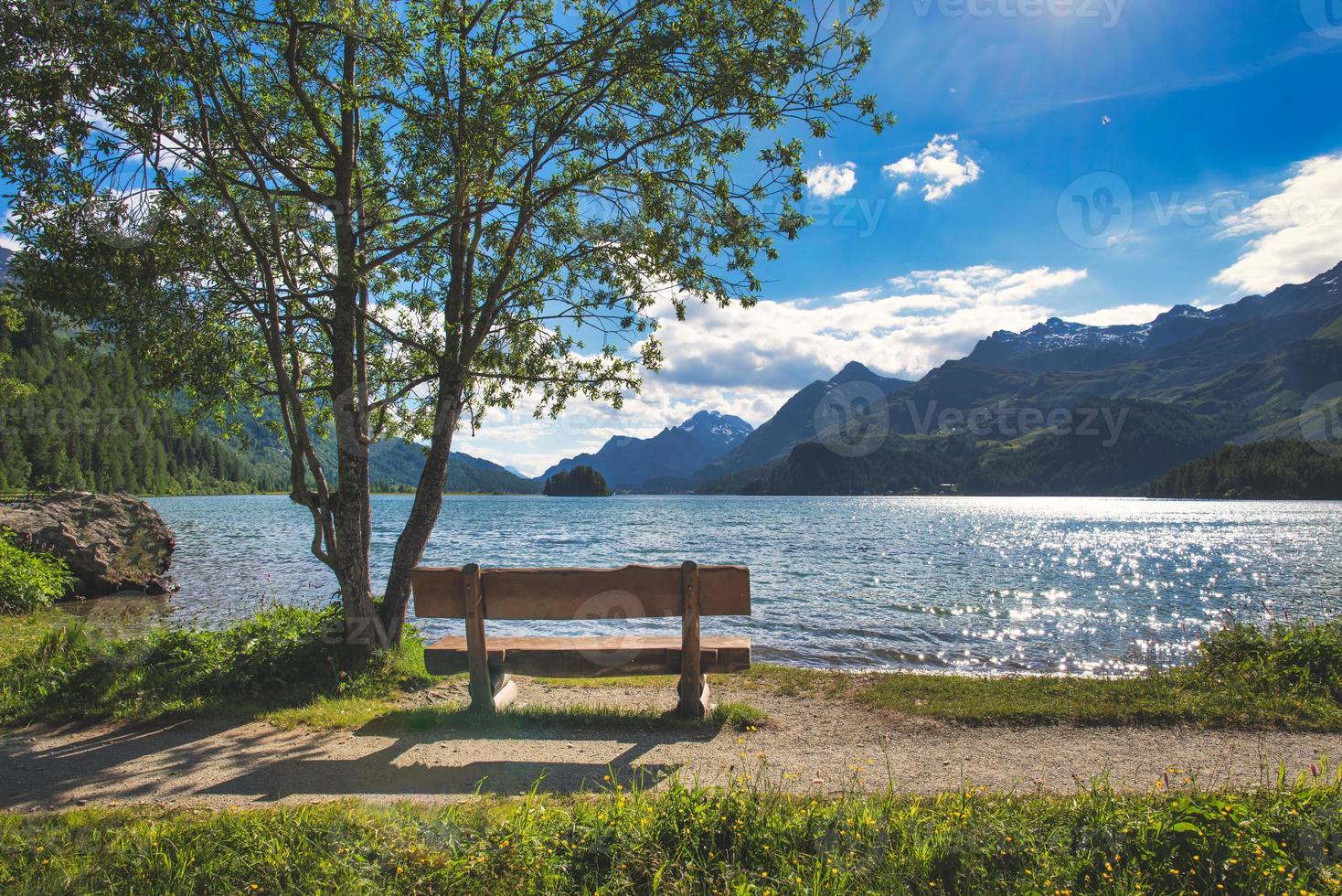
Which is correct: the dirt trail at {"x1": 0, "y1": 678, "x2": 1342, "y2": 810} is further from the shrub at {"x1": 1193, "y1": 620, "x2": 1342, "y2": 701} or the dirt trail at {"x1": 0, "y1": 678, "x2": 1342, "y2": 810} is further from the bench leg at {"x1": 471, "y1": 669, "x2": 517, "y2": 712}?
the shrub at {"x1": 1193, "y1": 620, "x2": 1342, "y2": 701}

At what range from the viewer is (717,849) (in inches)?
176

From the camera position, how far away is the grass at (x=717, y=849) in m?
4.07

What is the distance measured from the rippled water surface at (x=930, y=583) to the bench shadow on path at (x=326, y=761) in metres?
9.12

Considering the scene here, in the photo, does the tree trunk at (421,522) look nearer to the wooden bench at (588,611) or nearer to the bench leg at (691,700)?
the wooden bench at (588,611)

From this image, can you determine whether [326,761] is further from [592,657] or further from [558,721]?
[592,657]

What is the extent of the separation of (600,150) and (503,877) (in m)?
8.56

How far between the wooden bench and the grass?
10.0 feet

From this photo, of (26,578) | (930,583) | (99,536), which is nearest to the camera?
(26,578)

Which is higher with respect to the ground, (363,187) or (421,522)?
(363,187)

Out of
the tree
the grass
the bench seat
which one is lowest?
the grass

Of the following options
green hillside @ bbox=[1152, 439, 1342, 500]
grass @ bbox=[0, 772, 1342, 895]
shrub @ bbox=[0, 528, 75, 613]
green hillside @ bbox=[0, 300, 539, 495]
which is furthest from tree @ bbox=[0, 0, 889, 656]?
green hillside @ bbox=[1152, 439, 1342, 500]

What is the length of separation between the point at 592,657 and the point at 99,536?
22721 mm

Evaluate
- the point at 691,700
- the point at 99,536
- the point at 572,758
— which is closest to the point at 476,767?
the point at 572,758

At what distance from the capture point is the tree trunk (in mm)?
10281
